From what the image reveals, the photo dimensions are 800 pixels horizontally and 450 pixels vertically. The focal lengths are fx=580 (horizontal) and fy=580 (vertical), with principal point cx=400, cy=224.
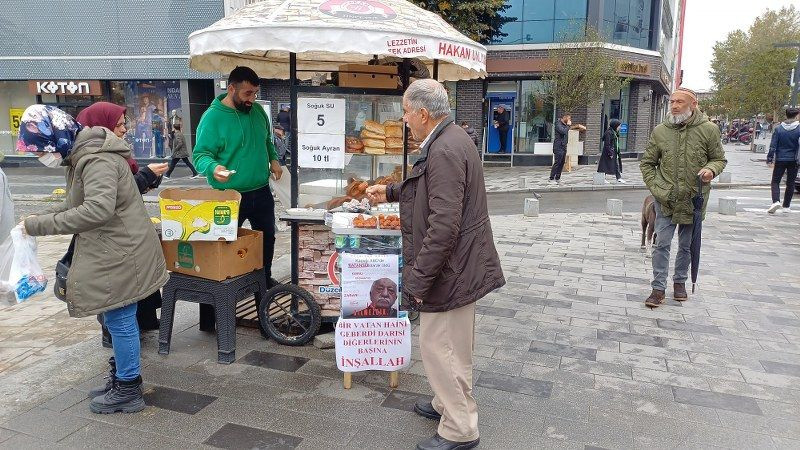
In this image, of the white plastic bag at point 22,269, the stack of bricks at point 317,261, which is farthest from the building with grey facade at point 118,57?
the white plastic bag at point 22,269

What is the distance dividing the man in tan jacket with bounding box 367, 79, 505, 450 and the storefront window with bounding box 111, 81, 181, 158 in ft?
61.5

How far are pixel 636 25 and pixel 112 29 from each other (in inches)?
769

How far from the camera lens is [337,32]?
396cm

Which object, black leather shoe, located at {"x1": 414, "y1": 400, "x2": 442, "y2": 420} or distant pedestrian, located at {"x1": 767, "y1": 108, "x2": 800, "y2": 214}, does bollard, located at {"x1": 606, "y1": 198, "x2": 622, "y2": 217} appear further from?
black leather shoe, located at {"x1": 414, "y1": 400, "x2": 442, "y2": 420}

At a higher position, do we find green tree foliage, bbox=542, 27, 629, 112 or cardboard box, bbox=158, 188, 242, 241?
green tree foliage, bbox=542, 27, 629, 112

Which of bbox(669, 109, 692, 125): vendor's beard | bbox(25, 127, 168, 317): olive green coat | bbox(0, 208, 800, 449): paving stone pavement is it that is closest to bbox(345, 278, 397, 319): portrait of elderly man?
bbox(0, 208, 800, 449): paving stone pavement

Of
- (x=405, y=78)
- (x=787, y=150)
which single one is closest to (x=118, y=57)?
(x=405, y=78)

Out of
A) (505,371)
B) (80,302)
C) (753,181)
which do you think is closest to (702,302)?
(505,371)

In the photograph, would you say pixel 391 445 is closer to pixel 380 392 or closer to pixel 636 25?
pixel 380 392

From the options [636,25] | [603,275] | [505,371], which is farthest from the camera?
[636,25]

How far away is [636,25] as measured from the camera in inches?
918

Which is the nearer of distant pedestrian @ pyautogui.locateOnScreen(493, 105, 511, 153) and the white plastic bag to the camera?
the white plastic bag

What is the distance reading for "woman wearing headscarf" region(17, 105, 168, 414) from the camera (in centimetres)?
318

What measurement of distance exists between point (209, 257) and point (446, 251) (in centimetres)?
201
